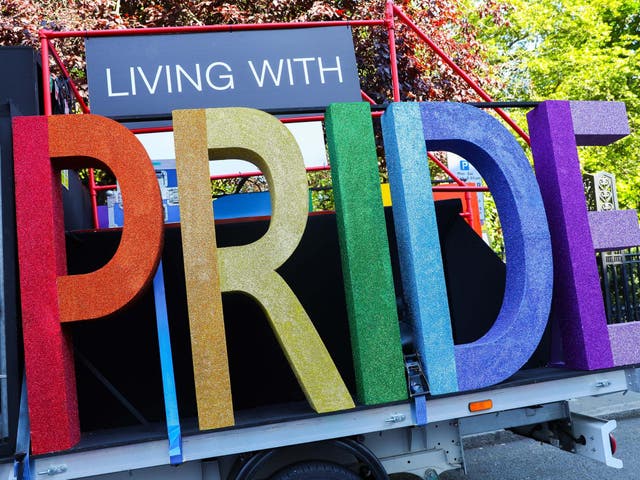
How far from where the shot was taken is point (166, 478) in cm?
315

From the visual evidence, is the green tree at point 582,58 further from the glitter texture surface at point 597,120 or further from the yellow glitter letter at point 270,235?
the yellow glitter letter at point 270,235

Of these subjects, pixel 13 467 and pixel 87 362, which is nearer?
pixel 13 467

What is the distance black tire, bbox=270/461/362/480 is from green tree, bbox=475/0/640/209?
14722 mm

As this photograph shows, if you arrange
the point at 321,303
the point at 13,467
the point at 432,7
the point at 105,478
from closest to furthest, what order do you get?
the point at 13,467 < the point at 105,478 < the point at 321,303 < the point at 432,7

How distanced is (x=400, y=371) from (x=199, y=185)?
1.45 m

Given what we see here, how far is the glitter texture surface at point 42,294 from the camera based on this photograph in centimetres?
292

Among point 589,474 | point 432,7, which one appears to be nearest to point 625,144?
point 432,7

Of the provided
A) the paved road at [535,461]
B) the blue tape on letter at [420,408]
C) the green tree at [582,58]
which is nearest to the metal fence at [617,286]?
the paved road at [535,461]

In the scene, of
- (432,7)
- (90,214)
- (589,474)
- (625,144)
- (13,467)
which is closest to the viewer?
(13,467)

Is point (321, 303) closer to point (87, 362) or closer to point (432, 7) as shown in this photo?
point (87, 362)

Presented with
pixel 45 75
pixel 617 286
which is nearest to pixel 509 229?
pixel 617 286

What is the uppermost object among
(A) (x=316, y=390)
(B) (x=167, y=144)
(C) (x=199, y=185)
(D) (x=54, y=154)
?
(B) (x=167, y=144)

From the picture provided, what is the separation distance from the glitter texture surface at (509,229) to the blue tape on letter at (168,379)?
1.53 m

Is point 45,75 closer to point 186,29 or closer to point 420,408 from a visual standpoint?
point 186,29
